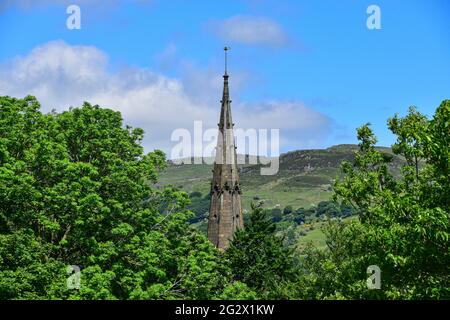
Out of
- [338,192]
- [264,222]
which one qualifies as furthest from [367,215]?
[264,222]

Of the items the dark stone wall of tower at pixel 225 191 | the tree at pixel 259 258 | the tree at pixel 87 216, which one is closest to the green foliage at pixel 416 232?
the tree at pixel 87 216

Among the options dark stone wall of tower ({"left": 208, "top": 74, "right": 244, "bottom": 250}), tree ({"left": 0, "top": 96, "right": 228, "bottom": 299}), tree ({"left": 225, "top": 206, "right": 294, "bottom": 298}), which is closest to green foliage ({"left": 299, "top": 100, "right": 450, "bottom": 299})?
tree ({"left": 0, "top": 96, "right": 228, "bottom": 299})

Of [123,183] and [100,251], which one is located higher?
[123,183]

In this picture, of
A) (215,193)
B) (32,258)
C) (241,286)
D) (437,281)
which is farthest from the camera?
(215,193)

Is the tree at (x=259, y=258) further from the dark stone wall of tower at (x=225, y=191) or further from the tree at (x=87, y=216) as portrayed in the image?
the tree at (x=87, y=216)

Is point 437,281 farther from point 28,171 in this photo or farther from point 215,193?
point 215,193

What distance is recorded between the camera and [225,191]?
6525cm

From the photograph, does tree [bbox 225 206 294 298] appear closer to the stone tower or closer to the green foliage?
the stone tower

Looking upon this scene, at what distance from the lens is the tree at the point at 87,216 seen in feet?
100.0

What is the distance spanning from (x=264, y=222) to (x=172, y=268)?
25998mm

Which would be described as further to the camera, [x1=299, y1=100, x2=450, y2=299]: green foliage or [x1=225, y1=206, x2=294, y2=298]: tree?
[x1=225, y1=206, x2=294, y2=298]: tree

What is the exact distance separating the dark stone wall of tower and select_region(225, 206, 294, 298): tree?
10.1ft

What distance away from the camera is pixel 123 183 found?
35.5 metres

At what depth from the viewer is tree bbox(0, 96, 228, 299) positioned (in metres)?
30.5
